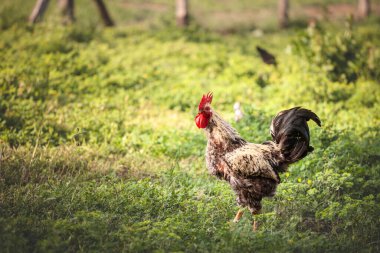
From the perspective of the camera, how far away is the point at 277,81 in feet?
32.6

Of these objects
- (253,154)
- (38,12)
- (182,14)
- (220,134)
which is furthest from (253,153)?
(182,14)

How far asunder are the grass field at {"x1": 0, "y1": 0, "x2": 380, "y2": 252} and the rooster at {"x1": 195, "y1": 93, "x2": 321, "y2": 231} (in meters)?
0.34

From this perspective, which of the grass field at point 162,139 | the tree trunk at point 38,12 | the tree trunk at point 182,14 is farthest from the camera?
the tree trunk at point 182,14

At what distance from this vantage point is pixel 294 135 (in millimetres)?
4598

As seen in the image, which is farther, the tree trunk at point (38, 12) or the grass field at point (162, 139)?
the tree trunk at point (38, 12)

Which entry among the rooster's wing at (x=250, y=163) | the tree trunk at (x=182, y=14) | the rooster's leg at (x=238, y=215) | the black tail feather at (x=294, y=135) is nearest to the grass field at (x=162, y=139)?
the rooster's leg at (x=238, y=215)

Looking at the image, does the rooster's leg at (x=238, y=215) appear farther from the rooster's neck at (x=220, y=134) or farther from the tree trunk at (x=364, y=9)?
the tree trunk at (x=364, y=9)

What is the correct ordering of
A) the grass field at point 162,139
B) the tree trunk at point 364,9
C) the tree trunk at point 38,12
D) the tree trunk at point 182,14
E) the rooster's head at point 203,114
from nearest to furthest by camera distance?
A: the grass field at point 162,139 → the rooster's head at point 203,114 → the tree trunk at point 38,12 → the tree trunk at point 182,14 → the tree trunk at point 364,9

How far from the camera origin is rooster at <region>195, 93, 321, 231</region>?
14.9 ft

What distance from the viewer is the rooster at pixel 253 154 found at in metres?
4.55

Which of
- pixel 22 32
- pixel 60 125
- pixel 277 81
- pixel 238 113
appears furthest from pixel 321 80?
pixel 22 32

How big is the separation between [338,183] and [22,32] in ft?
31.8

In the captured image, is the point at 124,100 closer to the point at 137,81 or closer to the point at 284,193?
the point at 137,81

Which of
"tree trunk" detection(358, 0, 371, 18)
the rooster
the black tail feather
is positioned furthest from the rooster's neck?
"tree trunk" detection(358, 0, 371, 18)
